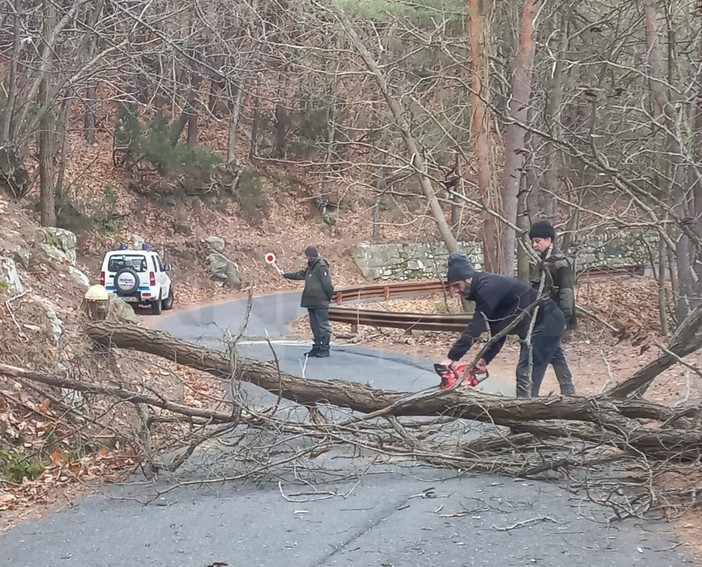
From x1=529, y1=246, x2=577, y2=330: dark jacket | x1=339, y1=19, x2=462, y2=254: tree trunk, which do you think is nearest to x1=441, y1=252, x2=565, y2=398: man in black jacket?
x1=529, y1=246, x2=577, y2=330: dark jacket

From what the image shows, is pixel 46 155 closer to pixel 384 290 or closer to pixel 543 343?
pixel 384 290

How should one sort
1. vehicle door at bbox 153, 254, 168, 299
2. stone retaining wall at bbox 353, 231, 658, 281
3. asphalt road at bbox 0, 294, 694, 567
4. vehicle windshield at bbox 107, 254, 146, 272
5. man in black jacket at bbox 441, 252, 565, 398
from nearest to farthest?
asphalt road at bbox 0, 294, 694, 567, man in black jacket at bbox 441, 252, 565, 398, vehicle windshield at bbox 107, 254, 146, 272, vehicle door at bbox 153, 254, 168, 299, stone retaining wall at bbox 353, 231, 658, 281

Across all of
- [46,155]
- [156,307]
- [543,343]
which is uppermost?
[46,155]

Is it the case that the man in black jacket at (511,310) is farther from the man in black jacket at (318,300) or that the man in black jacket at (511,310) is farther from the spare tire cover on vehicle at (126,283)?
the spare tire cover on vehicle at (126,283)

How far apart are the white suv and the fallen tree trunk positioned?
43.6ft

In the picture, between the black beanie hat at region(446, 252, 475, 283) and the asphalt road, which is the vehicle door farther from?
the asphalt road

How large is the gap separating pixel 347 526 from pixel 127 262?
17.1 meters

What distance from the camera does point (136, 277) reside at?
20.8m

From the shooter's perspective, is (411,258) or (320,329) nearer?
(320,329)

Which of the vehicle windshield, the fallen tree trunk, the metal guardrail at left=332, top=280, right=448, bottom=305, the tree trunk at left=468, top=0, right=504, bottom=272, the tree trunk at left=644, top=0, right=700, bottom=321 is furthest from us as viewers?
the metal guardrail at left=332, top=280, right=448, bottom=305

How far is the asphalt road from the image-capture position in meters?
4.79

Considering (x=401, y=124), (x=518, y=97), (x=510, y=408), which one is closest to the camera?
(x=510, y=408)

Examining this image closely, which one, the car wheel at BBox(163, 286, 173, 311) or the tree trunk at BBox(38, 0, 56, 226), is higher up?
the tree trunk at BBox(38, 0, 56, 226)

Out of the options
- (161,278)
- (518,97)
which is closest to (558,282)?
(518,97)
